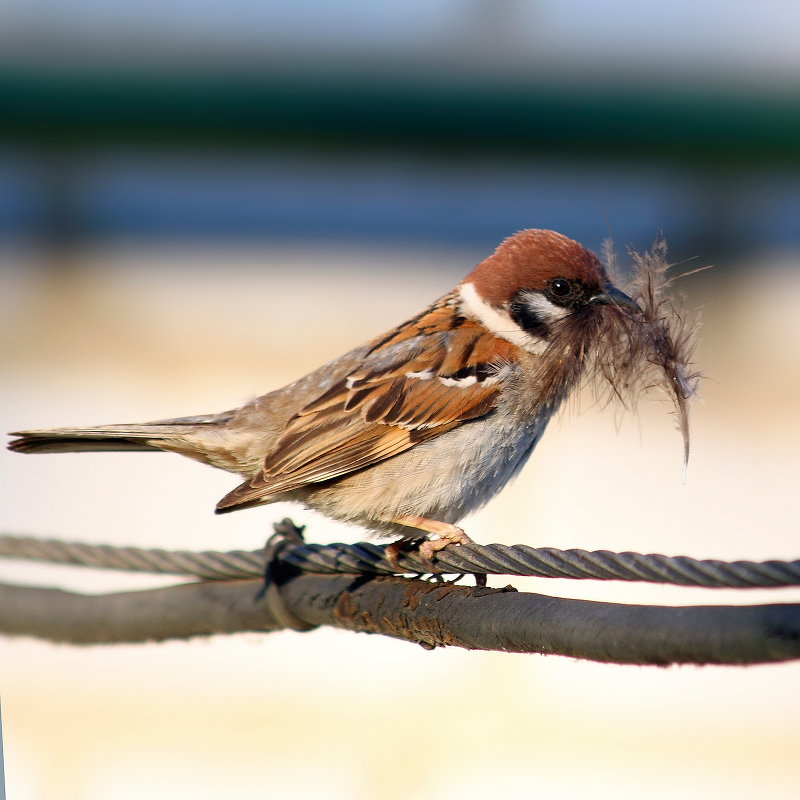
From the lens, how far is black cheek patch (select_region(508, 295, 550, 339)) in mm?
2865

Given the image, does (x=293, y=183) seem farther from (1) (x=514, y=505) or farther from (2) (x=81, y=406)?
(1) (x=514, y=505)

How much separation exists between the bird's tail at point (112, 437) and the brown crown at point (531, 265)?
29.0 inches

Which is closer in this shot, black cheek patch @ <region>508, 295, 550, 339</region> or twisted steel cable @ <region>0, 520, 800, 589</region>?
twisted steel cable @ <region>0, 520, 800, 589</region>

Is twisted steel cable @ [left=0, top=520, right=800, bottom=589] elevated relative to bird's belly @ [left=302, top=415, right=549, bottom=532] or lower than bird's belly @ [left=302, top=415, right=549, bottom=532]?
lower

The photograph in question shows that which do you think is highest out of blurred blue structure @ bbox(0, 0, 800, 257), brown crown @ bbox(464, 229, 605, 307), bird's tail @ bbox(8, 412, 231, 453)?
blurred blue structure @ bbox(0, 0, 800, 257)

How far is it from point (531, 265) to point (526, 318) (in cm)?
13

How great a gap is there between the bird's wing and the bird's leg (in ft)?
0.54

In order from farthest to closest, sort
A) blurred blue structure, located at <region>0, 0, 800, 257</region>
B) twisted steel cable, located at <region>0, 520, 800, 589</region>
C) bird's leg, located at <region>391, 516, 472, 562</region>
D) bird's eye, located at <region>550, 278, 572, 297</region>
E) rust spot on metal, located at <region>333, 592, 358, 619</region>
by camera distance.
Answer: blurred blue structure, located at <region>0, 0, 800, 257</region>
bird's eye, located at <region>550, 278, 572, 297</region>
bird's leg, located at <region>391, 516, 472, 562</region>
rust spot on metal, located at <region>333, 592, 358, 619</region>
twisted steel cable, located at <region>0, 520, 800, 589</region>

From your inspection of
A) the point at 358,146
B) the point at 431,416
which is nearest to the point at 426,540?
the point at 431,416

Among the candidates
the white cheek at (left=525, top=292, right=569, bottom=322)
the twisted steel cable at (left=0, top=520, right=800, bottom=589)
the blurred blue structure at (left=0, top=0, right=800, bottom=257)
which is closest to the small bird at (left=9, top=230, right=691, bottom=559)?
the white cheek at (left=525, top=292, right=569, bottom=322)

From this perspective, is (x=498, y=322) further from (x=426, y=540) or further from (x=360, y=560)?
(x=360, y=560)

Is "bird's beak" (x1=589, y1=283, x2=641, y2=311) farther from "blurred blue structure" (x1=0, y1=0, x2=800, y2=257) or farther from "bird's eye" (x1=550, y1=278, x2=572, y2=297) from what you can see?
"blurred blue structure" (x1=0, y1=0, x2=800, y2=257)

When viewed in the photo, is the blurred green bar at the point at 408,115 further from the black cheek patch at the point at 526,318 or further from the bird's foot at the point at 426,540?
the bird's foot at the point at 426,540

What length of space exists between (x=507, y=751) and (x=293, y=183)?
3.59 m
